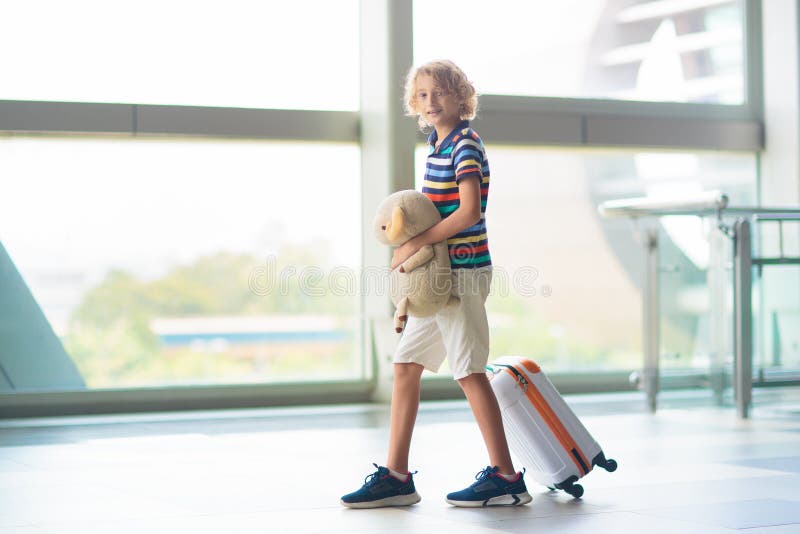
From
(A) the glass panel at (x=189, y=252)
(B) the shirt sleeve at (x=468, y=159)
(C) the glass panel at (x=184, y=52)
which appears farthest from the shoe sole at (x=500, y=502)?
(C) the glass panel at (x=184, y=52)

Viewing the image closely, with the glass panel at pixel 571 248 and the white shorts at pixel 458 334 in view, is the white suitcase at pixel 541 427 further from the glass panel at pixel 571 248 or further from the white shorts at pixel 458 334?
the glass panel at pixel 571 248

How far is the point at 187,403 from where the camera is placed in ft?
24.2

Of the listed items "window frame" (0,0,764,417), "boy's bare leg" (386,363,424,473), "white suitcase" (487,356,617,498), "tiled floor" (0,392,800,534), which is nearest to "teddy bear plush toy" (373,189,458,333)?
"boy's bare leg" (386,363,424,473)

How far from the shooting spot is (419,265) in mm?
3795

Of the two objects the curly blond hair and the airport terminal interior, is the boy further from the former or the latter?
the airport terminal interior

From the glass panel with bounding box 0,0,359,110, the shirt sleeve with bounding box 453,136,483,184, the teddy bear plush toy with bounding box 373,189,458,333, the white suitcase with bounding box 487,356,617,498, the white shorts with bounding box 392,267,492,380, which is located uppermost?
the glass panel with bounding box 0,0,359,110

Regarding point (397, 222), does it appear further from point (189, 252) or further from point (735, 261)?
point (189, 252)

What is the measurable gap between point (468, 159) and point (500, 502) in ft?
3.86

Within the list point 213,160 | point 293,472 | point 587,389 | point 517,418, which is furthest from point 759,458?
point 213,160

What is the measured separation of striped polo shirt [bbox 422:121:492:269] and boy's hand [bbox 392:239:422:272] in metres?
0.12

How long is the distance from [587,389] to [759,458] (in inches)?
136

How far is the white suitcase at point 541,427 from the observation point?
13.2 feet

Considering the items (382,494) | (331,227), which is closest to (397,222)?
(382,494)

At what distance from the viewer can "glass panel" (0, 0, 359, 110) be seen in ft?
23.7
